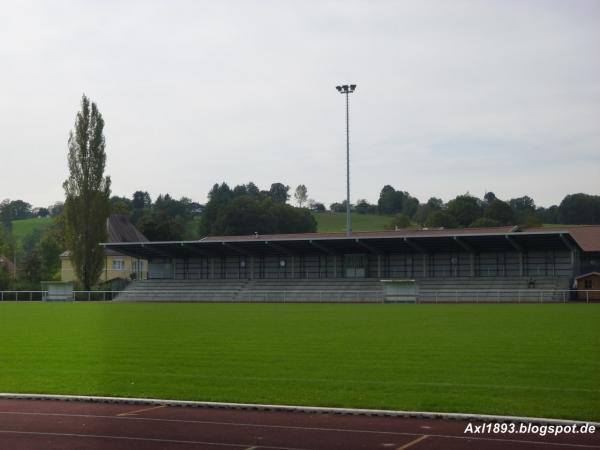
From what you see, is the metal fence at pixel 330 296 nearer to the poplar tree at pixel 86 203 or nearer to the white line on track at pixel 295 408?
the poplar tree at pixel 86 203

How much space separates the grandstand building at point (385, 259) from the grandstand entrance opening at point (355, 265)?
0.08m

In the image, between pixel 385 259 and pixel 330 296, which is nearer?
pixel 330 296

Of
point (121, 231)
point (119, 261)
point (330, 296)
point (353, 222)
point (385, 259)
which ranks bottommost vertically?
point (330, 296)

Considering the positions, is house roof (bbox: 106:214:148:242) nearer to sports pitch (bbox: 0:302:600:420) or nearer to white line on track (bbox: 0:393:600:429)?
sports pitch (bbox: 0:302:600:420)

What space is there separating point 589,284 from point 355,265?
18247 millimetres

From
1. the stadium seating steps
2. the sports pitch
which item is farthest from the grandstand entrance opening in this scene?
the sports pitch

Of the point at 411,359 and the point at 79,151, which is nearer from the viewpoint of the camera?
the point at 411,359

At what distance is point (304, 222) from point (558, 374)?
101 m

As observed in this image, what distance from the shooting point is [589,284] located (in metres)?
57.5

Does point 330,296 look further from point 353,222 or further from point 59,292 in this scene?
point 353,222

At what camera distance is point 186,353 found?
2066cm

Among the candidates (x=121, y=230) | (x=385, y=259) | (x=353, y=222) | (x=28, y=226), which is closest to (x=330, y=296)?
(x=385, y=259)

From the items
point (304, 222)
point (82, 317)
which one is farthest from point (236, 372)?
point (304, 222)

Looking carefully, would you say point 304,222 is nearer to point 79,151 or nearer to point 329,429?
point 79,151
